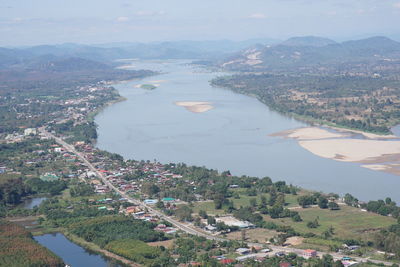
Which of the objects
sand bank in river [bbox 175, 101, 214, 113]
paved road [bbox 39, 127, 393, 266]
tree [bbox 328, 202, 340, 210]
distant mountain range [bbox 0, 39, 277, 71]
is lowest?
paved road [bbox 39, 127, 393, 266]

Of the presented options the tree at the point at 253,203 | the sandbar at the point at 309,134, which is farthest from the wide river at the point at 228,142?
the tree at the point at 253,203

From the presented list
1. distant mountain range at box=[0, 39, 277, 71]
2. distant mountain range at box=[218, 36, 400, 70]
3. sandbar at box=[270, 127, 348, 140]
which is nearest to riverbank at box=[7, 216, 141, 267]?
sandbar at box=[270, 127, 348, 140]

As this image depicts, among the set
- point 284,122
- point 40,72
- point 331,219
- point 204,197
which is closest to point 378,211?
point 331,219

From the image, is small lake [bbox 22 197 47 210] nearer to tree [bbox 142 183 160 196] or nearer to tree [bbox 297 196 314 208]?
tree [bbox 142 183 160 196]

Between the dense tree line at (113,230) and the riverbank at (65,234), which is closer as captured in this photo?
the riverbank at (65,234)

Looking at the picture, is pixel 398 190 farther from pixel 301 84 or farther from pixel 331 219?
pixel 301 84

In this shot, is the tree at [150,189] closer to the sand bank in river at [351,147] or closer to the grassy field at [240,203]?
A: the grassy field at [240,203]
